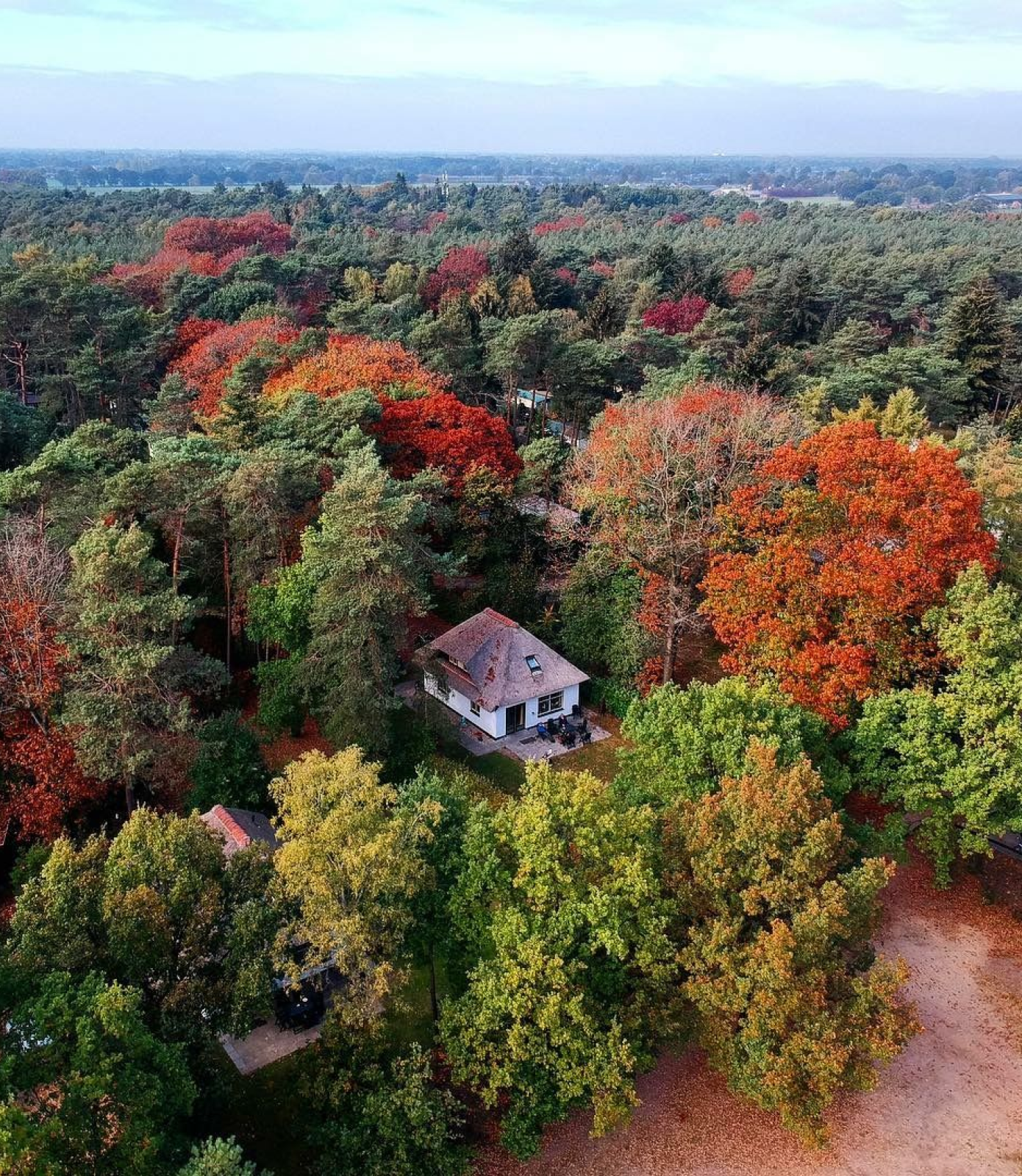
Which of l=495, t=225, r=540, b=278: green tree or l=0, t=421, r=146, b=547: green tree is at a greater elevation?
l=495, t=225, r=540, b=278: green tree

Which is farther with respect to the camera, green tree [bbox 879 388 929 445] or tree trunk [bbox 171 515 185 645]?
green tree [bbox 879 388 929 445]

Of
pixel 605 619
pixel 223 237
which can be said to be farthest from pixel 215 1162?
pixel 223 237

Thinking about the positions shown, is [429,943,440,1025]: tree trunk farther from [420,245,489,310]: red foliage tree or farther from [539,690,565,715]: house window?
[420,245,489,310]: red foliage tree

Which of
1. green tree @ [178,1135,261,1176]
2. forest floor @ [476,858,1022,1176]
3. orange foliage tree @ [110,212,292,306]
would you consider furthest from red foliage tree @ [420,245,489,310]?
green tree @ [178,1135,261,1176]

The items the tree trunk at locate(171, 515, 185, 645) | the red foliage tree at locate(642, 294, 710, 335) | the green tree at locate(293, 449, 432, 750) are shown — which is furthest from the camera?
the red foliage tree at locate(642, 294, 710, 335)

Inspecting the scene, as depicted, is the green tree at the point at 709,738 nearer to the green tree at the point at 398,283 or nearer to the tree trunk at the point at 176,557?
the tree trunk at the point at 176,557

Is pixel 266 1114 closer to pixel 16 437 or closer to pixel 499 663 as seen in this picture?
pixel 499 663

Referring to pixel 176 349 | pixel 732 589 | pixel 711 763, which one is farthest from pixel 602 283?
pixel 711 763
